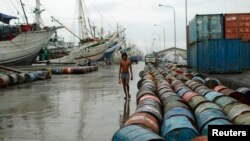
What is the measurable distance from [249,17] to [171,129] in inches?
1054

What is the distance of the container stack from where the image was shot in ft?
94.3

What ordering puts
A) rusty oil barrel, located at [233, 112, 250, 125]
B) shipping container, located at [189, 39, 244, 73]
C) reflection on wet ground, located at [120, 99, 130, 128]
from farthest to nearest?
shipping container, located at [189, 39, 244, 73]
reflection on wet ground, located at [120, 99, 130, 128]
rusty oil barrel, located at [233, 112, 250, 125]

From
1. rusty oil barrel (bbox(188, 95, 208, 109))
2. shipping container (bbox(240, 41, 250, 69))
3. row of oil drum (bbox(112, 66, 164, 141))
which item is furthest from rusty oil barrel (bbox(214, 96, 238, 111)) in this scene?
shipping container (bbox(240, 41, 250, 69))

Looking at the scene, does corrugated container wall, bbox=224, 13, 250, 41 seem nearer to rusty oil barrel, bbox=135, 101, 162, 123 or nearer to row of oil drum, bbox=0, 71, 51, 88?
row of oil drum, bbox=0, 71, 51, 88

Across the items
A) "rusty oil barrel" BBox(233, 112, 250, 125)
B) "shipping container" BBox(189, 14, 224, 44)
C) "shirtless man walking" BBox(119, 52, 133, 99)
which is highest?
"shipping container" BBox(189, 14, 224, 44)

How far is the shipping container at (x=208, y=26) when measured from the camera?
31141mm

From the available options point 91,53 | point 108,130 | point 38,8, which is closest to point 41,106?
point 108,130

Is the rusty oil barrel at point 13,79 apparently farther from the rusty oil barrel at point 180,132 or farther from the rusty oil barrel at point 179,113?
the rusty oil barrel at point 180,132

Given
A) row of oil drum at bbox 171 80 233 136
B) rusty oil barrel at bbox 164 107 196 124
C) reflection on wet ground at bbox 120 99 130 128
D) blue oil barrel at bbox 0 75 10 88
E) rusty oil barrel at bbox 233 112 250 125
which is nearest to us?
row of oil drum at bbox 171 80 233 136

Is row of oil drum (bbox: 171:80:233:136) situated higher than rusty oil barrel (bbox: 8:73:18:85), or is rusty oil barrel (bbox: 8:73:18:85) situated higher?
row of oil drum (bbox: 171:80:233:136)

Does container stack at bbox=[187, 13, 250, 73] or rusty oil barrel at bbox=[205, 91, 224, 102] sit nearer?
rusty oil barrel at bbox=[205, 91, 224, 102]

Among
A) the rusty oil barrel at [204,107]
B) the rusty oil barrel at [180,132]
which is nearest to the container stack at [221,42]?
the rusty oil barrel at [204,107]

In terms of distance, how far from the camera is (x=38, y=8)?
55406 millimetres

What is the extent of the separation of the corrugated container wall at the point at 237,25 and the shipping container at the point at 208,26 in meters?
0.47
